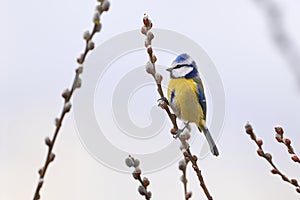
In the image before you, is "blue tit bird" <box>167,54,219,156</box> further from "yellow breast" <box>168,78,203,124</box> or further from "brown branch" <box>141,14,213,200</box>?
"brown branch" <box>141,14,213,200</box>

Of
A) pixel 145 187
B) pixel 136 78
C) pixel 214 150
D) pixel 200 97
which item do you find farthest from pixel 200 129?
pixel 145 187

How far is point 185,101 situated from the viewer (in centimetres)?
350

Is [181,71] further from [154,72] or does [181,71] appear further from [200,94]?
[154,72]

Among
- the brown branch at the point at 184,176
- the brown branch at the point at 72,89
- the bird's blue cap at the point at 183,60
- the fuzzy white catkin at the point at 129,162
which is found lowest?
the brown branch at the point at 184,176

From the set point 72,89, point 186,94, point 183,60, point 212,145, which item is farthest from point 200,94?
point 72,89

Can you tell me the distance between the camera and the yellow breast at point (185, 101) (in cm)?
346

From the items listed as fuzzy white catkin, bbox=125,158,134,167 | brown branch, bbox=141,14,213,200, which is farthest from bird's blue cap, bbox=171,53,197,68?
fuzzy white catkin, bbox=125,158,134,167

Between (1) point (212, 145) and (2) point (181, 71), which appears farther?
(2) point (181, 71)

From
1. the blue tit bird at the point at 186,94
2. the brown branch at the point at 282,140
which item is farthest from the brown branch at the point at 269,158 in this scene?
the blue tit bird at the point at 186,94

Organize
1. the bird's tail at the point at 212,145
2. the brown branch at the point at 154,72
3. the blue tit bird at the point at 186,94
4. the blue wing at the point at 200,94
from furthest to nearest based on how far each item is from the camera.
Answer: the blue wing at the point at 200,94, the blue tit bird at the point at 186,94, the bird's tail at the point at 212,145, the brown branch at the point at 154,72

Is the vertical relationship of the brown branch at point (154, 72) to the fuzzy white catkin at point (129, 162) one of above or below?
above

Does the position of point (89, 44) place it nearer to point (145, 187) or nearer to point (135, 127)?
point (145, 187)

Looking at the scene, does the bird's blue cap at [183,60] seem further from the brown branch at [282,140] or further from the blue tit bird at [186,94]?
the brown branch at [282,140]

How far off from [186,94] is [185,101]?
5 cm
